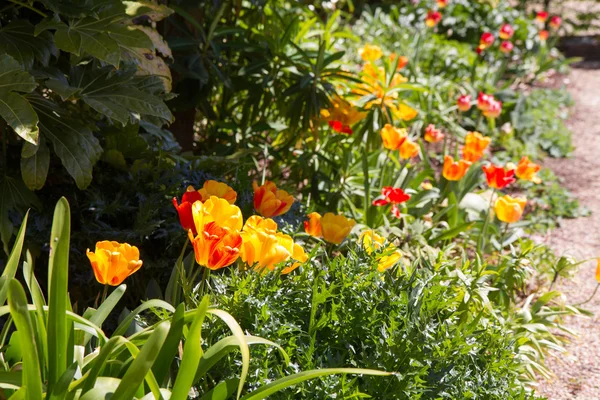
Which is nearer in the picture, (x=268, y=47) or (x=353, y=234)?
(x=353, y=234)

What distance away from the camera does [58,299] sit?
145cm

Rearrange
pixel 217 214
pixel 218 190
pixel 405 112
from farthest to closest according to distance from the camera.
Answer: pixel 405 112 → pixel 218 190 → pixel 217 214

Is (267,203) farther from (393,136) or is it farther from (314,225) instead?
(393,136)

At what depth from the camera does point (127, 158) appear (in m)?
2.75

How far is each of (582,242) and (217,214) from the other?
2.79 m

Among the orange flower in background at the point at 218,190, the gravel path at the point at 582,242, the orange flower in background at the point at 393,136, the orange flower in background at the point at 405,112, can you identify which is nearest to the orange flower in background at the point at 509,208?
the gravel path at the point at 582,242

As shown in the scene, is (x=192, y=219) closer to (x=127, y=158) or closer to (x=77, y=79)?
(x=77, y=79)

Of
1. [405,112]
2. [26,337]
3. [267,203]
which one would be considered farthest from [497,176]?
[26,337]

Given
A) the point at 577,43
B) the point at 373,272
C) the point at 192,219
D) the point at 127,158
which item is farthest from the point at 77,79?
the point at 577,43

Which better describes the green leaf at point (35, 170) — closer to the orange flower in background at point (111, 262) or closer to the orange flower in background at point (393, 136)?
the orange flower in background at point (111, 262)

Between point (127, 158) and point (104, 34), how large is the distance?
25.7 inches

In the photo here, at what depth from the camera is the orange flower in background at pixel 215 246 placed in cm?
160

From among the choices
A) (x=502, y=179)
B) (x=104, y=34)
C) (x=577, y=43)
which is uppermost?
(x=104, y=34)

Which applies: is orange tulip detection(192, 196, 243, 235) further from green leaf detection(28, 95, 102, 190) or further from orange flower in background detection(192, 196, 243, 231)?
green leaf detection(28, 95, 102, 190)
